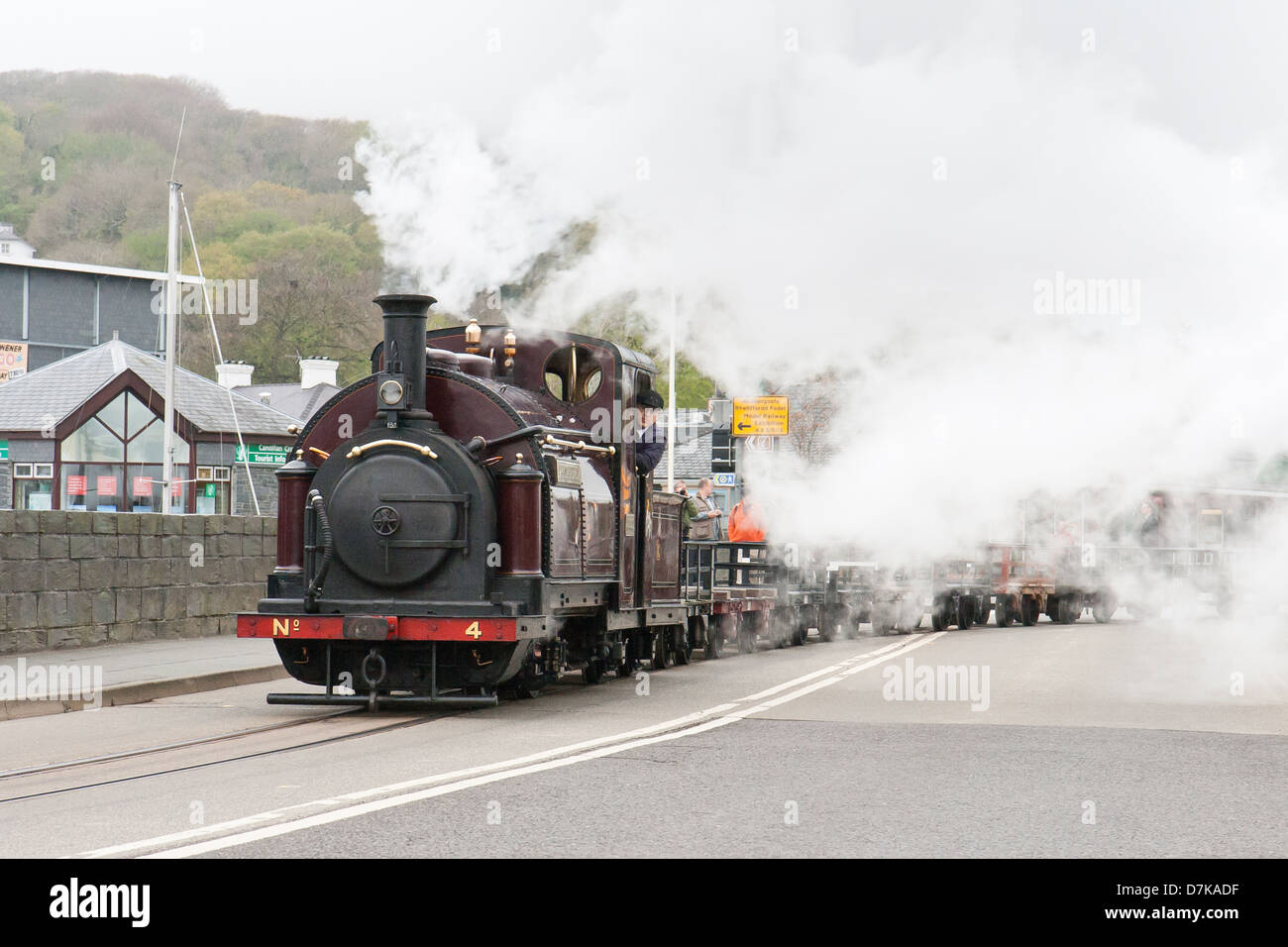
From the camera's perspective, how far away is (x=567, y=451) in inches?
533

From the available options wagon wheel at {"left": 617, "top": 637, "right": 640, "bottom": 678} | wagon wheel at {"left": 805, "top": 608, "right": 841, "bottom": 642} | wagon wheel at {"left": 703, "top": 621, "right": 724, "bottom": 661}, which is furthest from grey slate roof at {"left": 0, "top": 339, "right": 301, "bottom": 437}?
wagon wheel at {"left": 617, "top": 637, "right": 640, "bottom": 678}

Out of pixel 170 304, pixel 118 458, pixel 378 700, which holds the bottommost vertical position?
pixel 378 700

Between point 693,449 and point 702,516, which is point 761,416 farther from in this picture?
point 693,449

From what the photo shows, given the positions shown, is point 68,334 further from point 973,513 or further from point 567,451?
point 567,451

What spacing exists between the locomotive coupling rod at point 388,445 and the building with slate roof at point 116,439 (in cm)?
3067

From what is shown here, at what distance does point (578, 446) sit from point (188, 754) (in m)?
4.84

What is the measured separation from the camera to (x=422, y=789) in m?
8.30

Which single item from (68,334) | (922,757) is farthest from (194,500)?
(922,757)

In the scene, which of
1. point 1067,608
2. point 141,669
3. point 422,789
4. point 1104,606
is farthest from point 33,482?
point 422,789

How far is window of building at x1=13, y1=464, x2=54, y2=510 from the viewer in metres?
43.0

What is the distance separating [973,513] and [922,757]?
62.2 feet

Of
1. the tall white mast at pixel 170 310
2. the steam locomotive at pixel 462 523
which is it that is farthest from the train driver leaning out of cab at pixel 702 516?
the tall white mast at pixel 170 310

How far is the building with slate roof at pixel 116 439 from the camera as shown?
141 feet

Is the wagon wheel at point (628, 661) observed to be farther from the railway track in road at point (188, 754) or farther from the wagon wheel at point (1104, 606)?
the wagon wheel at point (1104, 606)
